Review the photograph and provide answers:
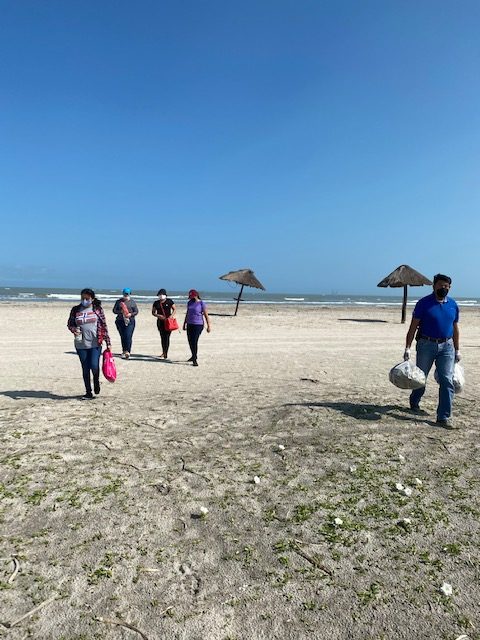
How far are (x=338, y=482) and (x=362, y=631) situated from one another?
5.82 ft

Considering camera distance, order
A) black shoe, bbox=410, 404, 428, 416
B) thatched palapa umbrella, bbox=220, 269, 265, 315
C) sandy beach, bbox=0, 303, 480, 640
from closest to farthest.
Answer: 1. sandy beach, bbox=0, 303, 480, 640
2. black shoe, bbox=410, 404, 428, 416
3. thatched palapa umbrella, bbox=220, 269, 265, 315

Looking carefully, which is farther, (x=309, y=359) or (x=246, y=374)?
(x=309, y=359)

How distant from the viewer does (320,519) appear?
3.61m

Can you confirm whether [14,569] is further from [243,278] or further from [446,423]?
[243,278]

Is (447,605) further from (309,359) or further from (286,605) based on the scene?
(309,359)

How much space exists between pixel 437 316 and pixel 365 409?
5.61 feet

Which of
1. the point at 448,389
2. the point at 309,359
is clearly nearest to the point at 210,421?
the point at 448,389

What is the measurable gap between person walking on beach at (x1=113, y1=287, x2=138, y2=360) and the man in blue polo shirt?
727 centimetres

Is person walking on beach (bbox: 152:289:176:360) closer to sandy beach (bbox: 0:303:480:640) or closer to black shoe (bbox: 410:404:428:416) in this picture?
sandy beach (bbox: 0:303:480:640)

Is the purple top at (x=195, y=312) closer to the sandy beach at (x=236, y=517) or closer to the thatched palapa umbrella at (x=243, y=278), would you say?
the sandy beach at (x=236, y=517)

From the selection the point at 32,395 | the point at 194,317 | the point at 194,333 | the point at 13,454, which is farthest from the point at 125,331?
the point at 13,454

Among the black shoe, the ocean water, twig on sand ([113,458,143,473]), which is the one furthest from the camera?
the ocean water

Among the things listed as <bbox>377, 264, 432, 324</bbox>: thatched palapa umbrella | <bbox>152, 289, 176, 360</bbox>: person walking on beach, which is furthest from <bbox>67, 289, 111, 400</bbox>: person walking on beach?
<bbox>377, 264, 432, 324</bbox>: thatched palapa umbrella

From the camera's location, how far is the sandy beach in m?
2.60
